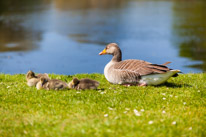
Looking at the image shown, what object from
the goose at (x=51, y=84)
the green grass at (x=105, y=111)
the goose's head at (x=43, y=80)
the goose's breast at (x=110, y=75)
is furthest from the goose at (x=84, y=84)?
the goose's breast at (x=110, y=75)

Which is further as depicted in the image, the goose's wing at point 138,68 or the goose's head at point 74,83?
the goose's wing at point 138,68

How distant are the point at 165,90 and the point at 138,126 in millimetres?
4016

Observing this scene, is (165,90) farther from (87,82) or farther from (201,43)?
(201,43)

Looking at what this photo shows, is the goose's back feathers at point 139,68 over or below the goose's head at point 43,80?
over

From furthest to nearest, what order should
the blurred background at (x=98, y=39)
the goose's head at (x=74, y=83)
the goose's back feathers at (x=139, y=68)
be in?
the blurred background at (x=98, y=39), the goose's back feathers at (x=139, y=68), the goose's head at (x=74, y=83)

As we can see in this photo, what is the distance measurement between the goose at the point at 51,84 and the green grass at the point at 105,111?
10.3 inches

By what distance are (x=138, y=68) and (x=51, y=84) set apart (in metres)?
3.34

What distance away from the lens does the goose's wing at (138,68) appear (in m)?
11.4

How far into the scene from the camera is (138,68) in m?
11.7

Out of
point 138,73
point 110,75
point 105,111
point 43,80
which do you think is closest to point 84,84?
point 43,80

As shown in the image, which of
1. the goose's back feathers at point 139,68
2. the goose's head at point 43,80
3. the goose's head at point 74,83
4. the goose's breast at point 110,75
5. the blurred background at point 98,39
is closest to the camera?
the goose's head at point 74,83

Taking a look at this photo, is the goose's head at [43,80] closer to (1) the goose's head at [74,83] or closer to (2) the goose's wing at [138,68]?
(1) the goose's head at [74,83]

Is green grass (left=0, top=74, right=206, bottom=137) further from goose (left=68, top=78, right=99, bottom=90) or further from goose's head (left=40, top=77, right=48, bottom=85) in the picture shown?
goose's head (left=40, top=77, right=48, bottom=85)

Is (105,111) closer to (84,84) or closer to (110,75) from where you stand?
(84,84)
